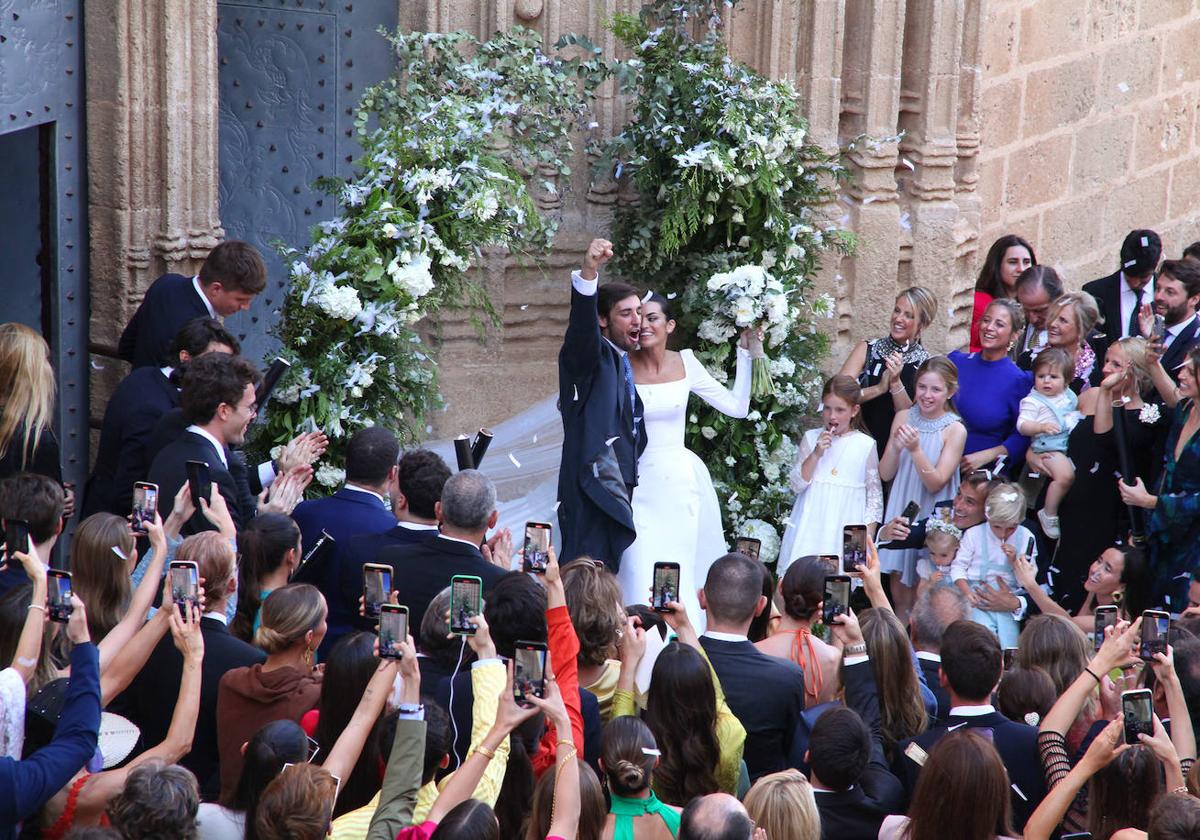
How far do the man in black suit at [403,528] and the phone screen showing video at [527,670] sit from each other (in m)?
1.57

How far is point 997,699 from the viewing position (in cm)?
475

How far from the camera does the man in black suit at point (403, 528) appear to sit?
5258mm

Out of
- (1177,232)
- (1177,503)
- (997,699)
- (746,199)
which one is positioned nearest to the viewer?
(997,699)

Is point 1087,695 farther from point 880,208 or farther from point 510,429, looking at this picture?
point 880,208

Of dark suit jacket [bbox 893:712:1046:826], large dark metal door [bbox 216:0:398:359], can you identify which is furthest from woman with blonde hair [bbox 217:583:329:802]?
large dark metal door [bbox 216:0:398:359]

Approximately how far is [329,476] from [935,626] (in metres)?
2.82

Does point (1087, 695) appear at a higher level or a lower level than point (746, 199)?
lower

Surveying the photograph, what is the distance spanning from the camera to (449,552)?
5.04 meters

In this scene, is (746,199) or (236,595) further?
(746,199)

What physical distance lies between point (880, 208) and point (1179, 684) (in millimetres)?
4963

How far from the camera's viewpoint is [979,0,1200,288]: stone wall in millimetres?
10453

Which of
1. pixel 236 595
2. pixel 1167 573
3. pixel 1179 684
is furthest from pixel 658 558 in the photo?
pixel 1179 684

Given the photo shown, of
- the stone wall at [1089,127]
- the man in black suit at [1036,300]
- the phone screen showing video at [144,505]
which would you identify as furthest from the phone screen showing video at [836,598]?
the stone wall at [1089,127]

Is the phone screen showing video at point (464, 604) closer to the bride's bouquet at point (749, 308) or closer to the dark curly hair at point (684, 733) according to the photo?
the dark curly hair at point (684, 733)
